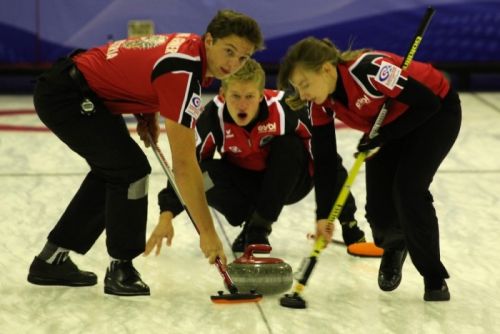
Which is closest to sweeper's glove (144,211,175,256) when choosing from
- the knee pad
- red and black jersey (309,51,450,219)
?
the knee pad

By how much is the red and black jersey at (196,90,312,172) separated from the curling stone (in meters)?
0.62

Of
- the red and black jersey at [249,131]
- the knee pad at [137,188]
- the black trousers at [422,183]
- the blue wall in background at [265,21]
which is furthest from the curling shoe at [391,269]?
the blue wall in background at [265,21]

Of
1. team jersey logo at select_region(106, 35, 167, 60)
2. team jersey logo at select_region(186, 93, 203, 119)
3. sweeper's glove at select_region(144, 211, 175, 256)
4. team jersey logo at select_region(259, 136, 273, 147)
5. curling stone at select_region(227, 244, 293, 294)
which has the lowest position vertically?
curling stone at select_region(227, 244, 293, 294)

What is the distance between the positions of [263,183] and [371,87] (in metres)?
0.79

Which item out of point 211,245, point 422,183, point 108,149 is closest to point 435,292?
point 422,183

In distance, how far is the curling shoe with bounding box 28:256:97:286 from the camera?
3586 millimetres

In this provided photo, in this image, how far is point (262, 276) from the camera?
347 cm

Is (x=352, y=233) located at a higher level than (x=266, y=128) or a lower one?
lower

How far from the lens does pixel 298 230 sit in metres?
4.31

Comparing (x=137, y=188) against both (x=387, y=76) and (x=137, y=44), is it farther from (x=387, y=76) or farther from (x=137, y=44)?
(x=387, y=76)

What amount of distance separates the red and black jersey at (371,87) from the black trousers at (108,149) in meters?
0.64

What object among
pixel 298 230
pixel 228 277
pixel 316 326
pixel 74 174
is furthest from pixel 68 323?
pixel 74 174

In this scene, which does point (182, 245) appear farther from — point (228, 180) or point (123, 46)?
point (123, 46)

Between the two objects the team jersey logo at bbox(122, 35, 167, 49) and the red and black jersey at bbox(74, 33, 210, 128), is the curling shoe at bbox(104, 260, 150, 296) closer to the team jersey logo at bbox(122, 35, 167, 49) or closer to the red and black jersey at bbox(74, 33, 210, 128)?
the red and black jersey at bbox(74, 33, 210, 128)
